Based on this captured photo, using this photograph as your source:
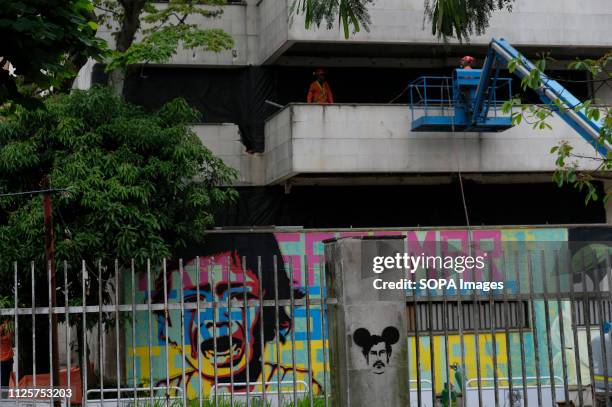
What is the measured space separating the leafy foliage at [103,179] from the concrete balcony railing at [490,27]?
4.13m

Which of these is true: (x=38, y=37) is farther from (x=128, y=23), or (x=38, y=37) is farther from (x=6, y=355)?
(x=128, y=23)

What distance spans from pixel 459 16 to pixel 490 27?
40.1ft

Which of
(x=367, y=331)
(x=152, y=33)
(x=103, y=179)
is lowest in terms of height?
(x=367, y=331)

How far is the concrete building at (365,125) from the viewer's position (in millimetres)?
21016

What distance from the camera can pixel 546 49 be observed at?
75.3 ft

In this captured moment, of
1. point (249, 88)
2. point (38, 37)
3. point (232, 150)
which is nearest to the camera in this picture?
point (38, 37)

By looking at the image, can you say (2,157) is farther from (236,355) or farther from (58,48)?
(58,48)

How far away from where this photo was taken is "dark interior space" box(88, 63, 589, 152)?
896 inches

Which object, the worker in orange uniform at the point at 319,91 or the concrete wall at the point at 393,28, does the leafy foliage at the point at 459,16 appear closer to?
the concrete wall at the point at 393,28

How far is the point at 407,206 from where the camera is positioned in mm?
22844

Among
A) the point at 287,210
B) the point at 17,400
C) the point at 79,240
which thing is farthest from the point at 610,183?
the point at 17,400

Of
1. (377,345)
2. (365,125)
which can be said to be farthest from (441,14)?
(365,125)

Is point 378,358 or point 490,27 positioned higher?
point 490,27

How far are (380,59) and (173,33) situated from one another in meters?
6.40
